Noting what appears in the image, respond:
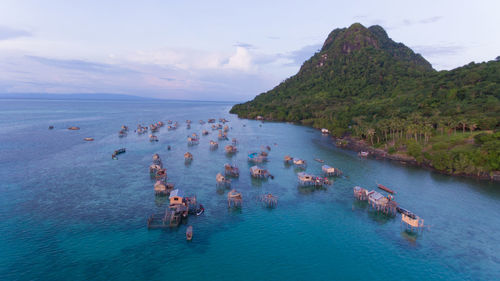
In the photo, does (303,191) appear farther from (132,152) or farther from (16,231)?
(132,152)

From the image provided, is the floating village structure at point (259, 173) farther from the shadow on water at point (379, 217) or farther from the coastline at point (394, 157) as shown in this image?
the coastline at point (394, 157)

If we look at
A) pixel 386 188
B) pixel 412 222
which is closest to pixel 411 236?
pixel 412 222

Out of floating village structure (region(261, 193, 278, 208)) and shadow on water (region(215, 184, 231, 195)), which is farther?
shadow on water (region(215, 184, 231, 195))

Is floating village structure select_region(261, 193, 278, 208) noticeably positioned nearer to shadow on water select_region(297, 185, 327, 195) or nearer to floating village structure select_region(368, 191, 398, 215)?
shadow on water select_region(297, 185, 327, 195)

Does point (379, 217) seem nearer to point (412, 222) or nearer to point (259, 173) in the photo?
point (412, 222)

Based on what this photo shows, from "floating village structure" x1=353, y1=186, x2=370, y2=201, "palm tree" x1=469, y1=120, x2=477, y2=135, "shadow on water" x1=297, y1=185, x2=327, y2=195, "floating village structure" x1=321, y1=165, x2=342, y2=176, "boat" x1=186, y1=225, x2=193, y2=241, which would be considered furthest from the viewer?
"palm tree" x1=469, y1=120, x2=477, y2=135

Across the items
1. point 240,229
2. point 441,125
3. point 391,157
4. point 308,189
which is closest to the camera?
point 240,229

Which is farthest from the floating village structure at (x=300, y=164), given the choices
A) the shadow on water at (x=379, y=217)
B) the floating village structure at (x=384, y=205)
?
the shadow on water at (x=379, y=217)

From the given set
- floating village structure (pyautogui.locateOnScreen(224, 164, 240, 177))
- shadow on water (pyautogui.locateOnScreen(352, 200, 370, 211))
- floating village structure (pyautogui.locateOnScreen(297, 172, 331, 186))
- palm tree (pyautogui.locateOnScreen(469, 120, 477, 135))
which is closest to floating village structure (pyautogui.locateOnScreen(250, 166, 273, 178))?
floating village structure (pyautogui.locateOnScreen(224, 164, 240, 177))

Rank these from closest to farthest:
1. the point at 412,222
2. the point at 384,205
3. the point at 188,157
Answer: the point at 412,222, the point at 384,205, the point at 188,157
